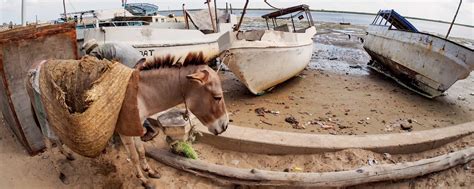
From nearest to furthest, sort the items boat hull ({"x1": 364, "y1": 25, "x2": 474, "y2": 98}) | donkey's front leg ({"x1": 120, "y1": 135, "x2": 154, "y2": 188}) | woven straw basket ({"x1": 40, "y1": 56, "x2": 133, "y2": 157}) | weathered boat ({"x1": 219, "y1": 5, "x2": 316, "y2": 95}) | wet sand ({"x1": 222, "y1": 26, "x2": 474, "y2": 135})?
woven straw basket ({"x1": 40, "y1": 56, "x2": 133, "y2": 157}), donkey's front leg ({"x1": 120, "y1": 135, "x2": 154, "y2": 188}), wet sand ({"x1": 222, "y1": 26, "x2": 474, "y2": 135}), weathered boat ({"x1": 219, "y1": 5, "x2": 316, "y2": 95}), boat hull ({"x1": 364, "y1": 25, "x2": 474, "y2": 98})

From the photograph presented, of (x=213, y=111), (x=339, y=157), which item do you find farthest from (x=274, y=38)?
(x=213, y=111)

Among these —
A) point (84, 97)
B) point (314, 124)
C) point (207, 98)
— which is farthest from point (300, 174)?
point (314, 124)

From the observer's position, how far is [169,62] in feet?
10.7

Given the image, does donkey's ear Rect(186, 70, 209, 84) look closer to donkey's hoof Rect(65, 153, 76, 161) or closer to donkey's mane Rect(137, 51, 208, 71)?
donkey's mane Rect(137, 51, 208, 71)

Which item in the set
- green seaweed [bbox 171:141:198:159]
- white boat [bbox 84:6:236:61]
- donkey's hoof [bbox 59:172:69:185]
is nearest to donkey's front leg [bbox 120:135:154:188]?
green seaweed [bbox 171:141:198:159]

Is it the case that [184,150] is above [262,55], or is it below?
below

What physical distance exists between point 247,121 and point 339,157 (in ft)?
7.88

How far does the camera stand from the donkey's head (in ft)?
10.2

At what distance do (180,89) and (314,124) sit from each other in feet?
12.0

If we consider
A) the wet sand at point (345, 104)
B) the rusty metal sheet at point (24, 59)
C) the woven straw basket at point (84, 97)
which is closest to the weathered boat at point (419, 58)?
the wet sand at point (345, 104)

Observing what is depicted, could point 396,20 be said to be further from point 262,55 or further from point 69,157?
point 69,157

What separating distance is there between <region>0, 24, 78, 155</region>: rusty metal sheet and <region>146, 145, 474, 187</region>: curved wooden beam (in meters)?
1.76

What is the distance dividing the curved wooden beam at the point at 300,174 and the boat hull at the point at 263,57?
12.1 ft

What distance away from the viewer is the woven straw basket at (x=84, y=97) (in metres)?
2.79
